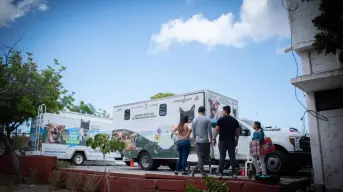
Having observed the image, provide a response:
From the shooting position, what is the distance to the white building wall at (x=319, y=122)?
21.7ft

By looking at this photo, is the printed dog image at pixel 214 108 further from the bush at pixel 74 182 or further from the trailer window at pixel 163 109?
the bush at pixel 74 182

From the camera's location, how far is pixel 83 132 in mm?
15836

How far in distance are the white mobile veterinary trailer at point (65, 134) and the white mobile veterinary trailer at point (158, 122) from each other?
6.37 feet

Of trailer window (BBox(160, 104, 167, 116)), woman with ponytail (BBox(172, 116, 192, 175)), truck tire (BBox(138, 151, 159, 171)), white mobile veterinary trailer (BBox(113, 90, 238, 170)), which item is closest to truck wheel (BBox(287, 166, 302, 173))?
white mobile veterinary trailer (BBox(113, 90, 238, 170))

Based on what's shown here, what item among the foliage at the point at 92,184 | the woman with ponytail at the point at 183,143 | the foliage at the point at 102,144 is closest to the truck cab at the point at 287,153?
the woman with ponytail at the point at 183,143

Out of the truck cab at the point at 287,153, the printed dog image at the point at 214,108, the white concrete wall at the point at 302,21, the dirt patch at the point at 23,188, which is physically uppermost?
the white concrete wall at the point at 302,21

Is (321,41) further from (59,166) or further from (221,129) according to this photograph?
(59,166)

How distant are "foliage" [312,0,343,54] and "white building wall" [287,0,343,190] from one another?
2.15 m

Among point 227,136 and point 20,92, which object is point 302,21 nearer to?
point 227,136

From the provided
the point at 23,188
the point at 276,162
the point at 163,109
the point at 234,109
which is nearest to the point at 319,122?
the point at 276,162

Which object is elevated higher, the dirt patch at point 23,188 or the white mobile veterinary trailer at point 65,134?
the white mobile veterinary trailer at point 65,134

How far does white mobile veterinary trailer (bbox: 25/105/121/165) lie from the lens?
14.1m

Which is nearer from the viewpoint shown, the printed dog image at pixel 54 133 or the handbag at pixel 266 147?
the handbag at pixel 266 147

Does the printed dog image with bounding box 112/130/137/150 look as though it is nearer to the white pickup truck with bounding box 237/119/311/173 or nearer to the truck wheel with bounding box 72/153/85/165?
the truck wheel with bounding box 72/153/85/165
